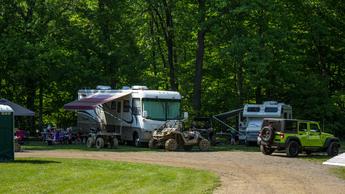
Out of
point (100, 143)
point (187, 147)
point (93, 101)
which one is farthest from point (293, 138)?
point (93, 101)

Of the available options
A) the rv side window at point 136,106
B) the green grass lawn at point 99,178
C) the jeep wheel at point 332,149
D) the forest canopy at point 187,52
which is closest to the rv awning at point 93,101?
the rv side window at point 136,106

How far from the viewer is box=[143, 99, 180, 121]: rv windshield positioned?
3020cm

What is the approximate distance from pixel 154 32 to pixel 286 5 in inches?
428

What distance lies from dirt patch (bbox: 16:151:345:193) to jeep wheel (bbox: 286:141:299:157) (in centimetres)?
47

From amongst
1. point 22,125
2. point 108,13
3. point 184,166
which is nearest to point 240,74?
point 108,13

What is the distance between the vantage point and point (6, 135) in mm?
20172

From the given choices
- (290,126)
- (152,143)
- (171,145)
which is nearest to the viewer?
(290,126)

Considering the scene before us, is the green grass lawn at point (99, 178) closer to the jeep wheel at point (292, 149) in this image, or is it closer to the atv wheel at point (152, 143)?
the jeep wheel at point (292, 149)

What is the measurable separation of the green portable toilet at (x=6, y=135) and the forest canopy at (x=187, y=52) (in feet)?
54.7

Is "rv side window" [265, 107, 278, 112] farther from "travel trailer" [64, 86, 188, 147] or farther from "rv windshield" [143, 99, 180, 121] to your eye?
"rv windshield" [143, 99, 180, 121]

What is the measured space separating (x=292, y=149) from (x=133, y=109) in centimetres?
939

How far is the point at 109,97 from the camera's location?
104ft

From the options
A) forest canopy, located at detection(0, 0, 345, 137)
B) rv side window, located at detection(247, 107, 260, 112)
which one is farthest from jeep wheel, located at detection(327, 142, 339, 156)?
forest canopy, located at detection(0, 0, 345, 137)

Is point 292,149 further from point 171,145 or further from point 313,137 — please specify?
point 171,145
